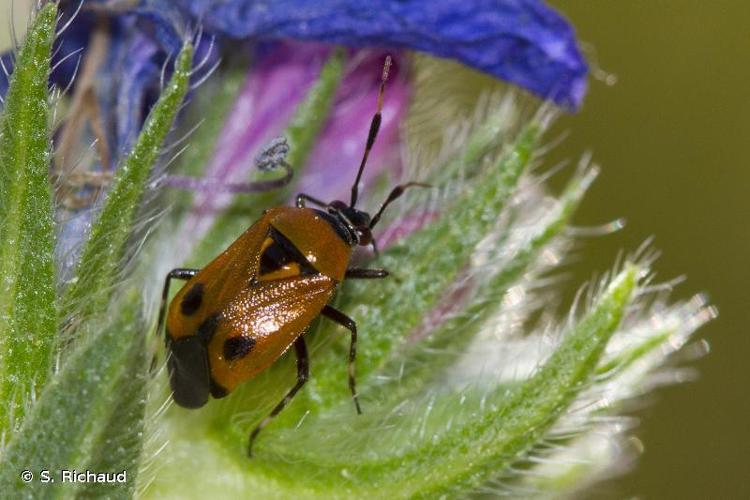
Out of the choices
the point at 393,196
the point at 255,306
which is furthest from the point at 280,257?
the point at 393,196

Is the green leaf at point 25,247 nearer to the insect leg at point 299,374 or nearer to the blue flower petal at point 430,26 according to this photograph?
the insect leg at point 299,374

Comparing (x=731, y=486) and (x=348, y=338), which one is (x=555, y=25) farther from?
(x=731, y=486)

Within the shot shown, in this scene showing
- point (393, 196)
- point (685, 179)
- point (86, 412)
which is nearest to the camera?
point (86, 412)

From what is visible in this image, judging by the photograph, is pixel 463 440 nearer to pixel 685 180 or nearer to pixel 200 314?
pixel 200 314

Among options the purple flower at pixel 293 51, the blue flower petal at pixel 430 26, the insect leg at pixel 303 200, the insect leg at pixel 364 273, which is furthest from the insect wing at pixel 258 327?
the blue flower petal at pixel 430 26

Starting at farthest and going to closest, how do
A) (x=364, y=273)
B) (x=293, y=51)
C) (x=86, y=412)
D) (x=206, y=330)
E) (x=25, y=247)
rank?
(x=293, y=51)
(x=364, y=273)
(x=206, y=330)
(x=25, y=247)
(x=86, y=412)

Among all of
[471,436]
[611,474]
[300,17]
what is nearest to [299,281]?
[471,436]

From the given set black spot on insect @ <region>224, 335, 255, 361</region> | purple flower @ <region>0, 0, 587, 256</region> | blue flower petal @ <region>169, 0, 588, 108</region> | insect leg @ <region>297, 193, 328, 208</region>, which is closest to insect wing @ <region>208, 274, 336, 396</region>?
black spot on insect @ <region>224, 335, 255, 361</region>
